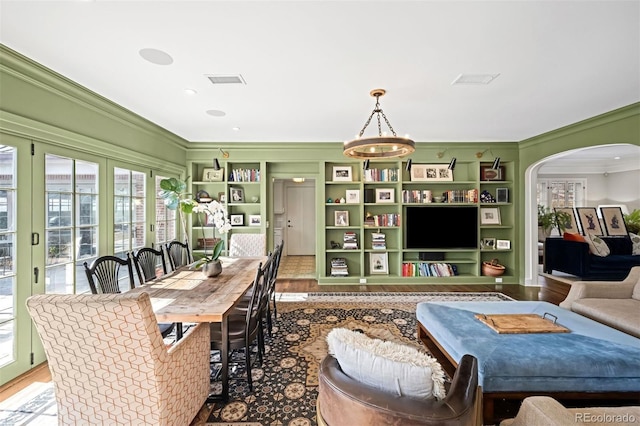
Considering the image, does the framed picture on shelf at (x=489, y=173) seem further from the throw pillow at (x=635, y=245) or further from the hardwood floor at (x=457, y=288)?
the throw pillow at (x=635, y=245)

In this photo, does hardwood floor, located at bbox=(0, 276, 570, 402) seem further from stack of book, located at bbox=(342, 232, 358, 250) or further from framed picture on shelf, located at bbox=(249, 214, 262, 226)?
framed picture on shelf, located at bbox=(249, 214, 262, 226)

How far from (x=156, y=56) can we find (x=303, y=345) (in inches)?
113

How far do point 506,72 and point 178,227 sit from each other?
5146 mm

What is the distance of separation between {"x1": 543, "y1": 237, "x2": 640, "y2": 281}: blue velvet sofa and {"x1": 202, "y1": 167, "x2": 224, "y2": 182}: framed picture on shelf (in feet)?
22.3

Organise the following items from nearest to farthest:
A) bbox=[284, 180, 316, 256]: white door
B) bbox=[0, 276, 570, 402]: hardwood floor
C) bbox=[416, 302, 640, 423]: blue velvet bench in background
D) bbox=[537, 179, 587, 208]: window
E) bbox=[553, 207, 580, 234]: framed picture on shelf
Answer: bbox=[416, 302, 640, 423]: blue velvet bench in background
bbox=[0, 276, 570, 402]: hardwood floor
bbox=[553, 207, 580, 234]: framed picture on shelf
bbox=[537, 179, 587, 208]: window
bbox=[284, 180, 316, 256]: white door

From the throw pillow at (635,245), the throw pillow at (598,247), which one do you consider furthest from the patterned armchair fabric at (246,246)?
the throw pillow at (635,245)

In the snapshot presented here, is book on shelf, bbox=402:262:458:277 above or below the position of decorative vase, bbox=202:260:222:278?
below

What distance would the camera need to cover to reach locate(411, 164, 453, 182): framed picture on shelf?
17.3ft

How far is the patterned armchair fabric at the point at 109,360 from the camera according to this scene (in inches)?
48.2

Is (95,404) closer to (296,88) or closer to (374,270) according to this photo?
(296,88)

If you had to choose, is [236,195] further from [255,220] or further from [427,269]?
[427,269]

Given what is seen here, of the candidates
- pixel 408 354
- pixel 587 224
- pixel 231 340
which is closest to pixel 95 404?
pixel 231 340

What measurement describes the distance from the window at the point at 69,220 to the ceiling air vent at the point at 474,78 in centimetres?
→ 386

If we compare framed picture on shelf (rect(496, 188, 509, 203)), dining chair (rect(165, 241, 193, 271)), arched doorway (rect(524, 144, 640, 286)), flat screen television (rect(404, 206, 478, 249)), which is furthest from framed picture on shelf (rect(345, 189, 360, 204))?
arched doorway (rect(524, 144, 640, 286))
